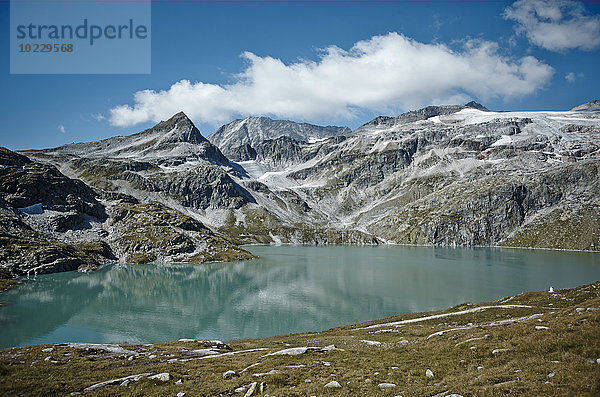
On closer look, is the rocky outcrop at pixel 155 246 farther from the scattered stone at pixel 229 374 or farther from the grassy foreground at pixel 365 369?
the scattered stone at pixel 229 374

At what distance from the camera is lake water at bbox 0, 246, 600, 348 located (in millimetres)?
67625

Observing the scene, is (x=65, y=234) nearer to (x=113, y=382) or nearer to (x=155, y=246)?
(x=155, y=246)

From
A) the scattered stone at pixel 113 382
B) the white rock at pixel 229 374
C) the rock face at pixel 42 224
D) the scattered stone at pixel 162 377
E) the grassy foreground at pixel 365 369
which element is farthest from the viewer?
the rock face at pixel 42 224

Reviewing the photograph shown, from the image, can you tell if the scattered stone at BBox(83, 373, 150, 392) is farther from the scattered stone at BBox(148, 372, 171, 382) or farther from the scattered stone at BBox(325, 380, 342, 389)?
the scattered stone at BBox(325, 380, 342, 389)

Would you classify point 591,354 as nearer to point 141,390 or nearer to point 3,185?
point 141,390

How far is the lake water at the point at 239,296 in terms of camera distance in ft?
222

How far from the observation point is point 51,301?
92.3 meters

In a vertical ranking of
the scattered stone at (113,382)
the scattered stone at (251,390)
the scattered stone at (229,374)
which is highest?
the scattered stone at (251,390)

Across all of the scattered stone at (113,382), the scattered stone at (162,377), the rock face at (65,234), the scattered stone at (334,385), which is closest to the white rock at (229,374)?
the scattered stone at (162,377)

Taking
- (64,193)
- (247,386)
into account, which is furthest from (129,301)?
(64,193)

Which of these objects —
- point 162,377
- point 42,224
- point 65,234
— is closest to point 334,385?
point 162,377

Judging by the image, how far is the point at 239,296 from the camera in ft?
330

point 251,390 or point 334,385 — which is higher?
point 334,385

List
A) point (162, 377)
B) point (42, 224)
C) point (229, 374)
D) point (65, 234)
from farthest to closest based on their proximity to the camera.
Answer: point (65, 234) → point (42, 224) → point (229, 374) → point (162, 377)
